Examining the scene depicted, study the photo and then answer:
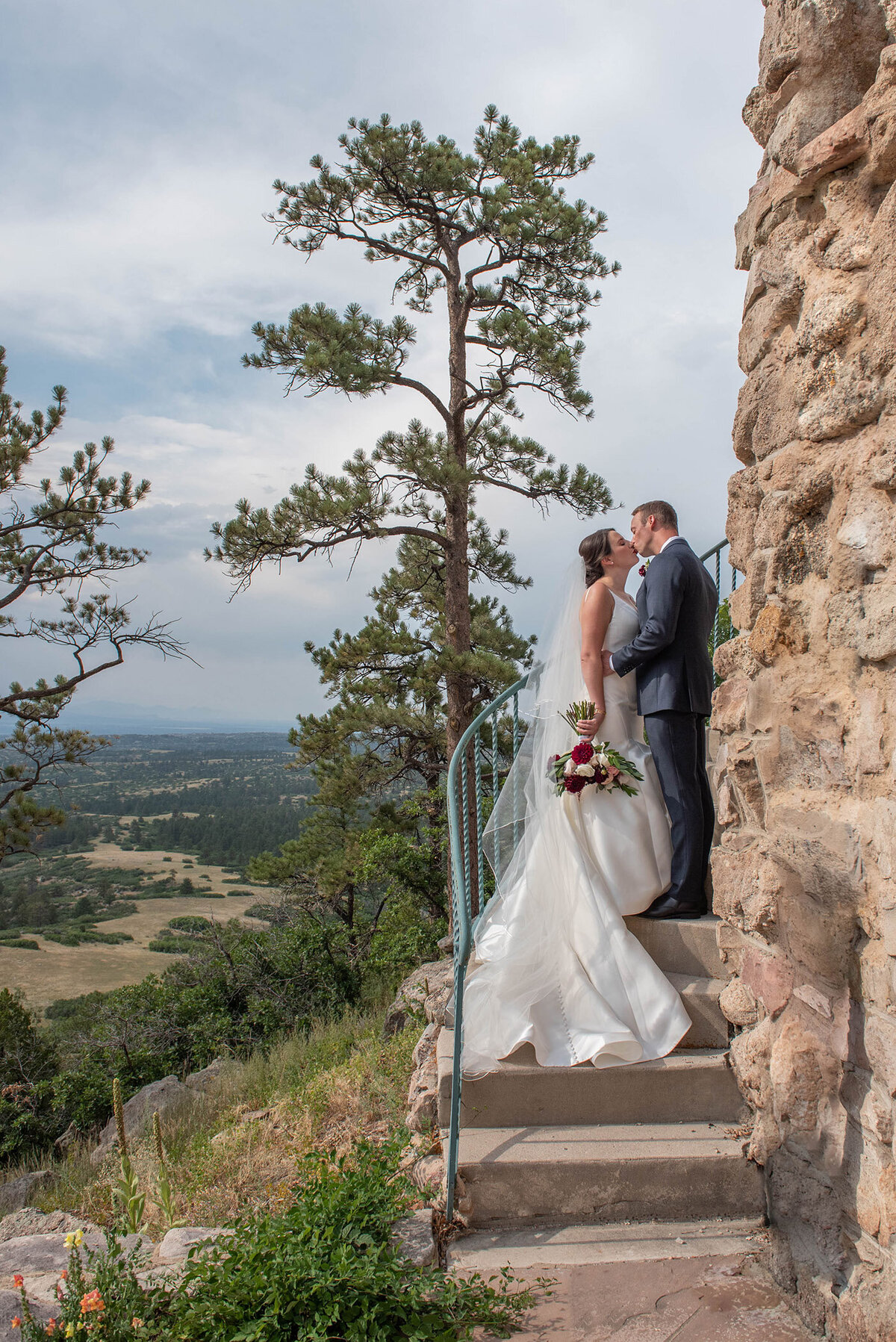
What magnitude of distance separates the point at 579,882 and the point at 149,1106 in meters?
5.77

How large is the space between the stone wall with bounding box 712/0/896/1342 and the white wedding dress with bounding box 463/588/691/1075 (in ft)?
2.03

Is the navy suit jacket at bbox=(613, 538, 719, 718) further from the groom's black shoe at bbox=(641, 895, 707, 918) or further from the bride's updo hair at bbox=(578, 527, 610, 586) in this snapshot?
the groom's black shoe at bbox=(641, 895, 707, 918)

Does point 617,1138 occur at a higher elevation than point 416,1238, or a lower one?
higher

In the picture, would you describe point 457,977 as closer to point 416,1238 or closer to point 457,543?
point 416,1238

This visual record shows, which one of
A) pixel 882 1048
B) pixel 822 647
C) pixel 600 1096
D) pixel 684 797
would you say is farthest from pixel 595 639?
pixel 882 1048

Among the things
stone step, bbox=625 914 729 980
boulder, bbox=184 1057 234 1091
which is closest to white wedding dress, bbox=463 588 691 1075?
stone step, bbox=625 914 729 980

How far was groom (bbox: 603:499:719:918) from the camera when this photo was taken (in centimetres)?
379

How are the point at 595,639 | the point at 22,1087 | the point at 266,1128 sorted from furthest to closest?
the point at 22,1087 < the point at 266,1128 < the point at 595,639

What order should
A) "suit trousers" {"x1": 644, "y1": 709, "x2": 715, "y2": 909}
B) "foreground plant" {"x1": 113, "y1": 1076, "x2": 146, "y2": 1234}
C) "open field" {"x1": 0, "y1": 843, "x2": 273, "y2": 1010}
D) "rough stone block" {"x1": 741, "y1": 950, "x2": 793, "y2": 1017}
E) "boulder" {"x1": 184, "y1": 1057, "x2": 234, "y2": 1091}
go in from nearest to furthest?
"rough stone block" {"x1": 741, "y1": 950, "x2": 793, "y2": 1017} → "foreground plant" {"x1": 113, "y1": 1076, "x2": 146, "y2": 1234} → "suit trousers" {"x1": 644, "y1": 709, "x2": 715, "y2": 909} → "boulder" {"x1": 184, "y1": 1057, "x2": 234, "y2": 1091} → "open field" {"x1": 0, "y1": 843, "x2": 273, "y2": 1010}

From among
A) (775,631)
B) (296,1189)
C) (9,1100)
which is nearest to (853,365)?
(775,631)

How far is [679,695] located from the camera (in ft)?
12.6

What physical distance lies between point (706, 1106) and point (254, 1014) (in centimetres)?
742

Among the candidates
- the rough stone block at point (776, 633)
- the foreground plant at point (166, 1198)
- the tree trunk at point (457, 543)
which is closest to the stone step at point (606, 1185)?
the foreground plant at point (166, 1198)

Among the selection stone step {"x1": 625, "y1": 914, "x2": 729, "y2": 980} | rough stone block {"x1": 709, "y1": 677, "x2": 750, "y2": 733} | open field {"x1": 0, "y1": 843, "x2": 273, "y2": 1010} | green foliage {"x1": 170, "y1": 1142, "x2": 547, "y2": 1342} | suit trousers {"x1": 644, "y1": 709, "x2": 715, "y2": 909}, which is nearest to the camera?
green foliage {"x1": 170, "y1": 1142, "x2": 547, "y2": 1342}
